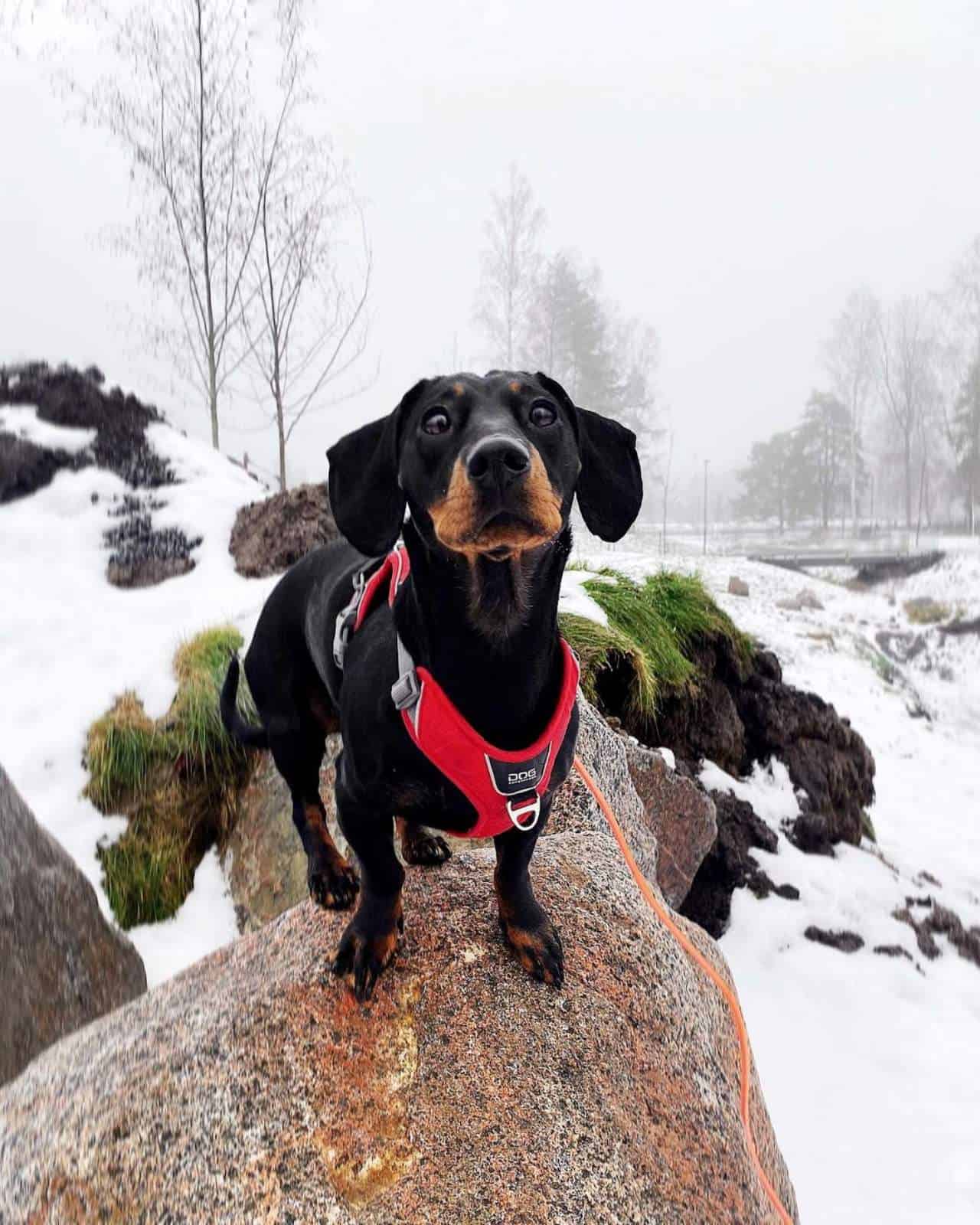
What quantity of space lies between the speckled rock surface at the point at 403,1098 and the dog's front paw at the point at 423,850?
22 centimetres

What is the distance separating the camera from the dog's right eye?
59.3 inches

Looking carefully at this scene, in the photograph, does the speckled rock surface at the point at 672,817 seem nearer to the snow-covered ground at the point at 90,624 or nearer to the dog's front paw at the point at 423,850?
the dog's front paw at the point at 423,850

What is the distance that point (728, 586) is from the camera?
15172mm

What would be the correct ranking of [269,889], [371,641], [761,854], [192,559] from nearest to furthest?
1. [371,641]
2. [269,889]
3. [761,854]
4. [192,559]

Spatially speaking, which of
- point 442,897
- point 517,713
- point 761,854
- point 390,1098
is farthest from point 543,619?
point 761,854

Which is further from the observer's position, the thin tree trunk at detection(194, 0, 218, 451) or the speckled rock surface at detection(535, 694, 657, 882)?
the thin tree trunk at detection(194, 0, 218, 451)

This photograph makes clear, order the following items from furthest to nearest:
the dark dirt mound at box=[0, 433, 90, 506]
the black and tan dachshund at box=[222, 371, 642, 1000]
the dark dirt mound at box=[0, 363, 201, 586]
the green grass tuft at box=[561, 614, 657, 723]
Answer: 1. the dark dirt mound at box=[0, 433, 90, 506]
2. the dark dirt mound at box=[0, 363, 201, 586]
3. the green grass tuft at box=[561, 614, 657, 723]
4. the black and tan dachshund at box=[222, 371, 642, 1000]

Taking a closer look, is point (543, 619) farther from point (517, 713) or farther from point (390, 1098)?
point (390, 1098)

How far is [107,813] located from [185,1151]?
2.48m

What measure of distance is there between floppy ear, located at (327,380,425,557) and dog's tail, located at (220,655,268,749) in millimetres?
1206

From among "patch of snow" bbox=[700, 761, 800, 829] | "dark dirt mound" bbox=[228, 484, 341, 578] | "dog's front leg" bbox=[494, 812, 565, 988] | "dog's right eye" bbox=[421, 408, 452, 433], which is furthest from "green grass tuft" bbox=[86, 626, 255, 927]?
"patch of snow" bbox=[700, 761, 800, 829]

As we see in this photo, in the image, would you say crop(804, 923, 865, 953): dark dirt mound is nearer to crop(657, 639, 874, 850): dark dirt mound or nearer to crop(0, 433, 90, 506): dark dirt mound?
crop(657, 639, 874, 850): dark dirt mound

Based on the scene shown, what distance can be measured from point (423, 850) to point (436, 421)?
1.23 m

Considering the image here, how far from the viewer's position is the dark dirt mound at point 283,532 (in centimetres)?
493
